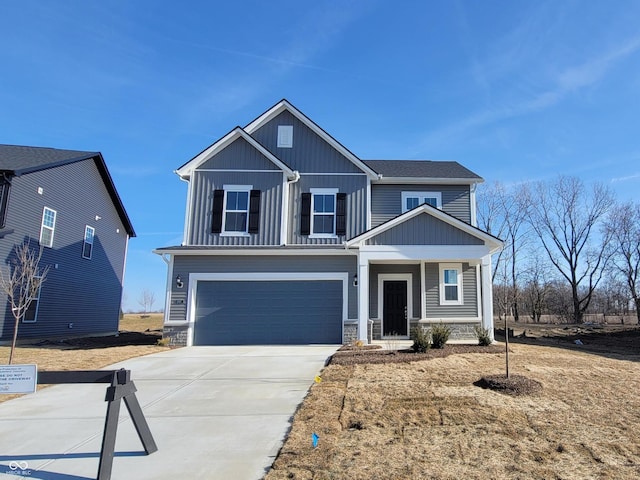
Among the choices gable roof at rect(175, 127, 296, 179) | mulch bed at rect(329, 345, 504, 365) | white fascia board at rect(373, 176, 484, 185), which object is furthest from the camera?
white fascia board at rect(373, 176, 484, 185)

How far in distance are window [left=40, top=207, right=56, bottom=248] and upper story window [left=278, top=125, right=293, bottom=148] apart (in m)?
10.5

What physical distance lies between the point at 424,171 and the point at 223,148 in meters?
8.10

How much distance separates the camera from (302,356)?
37.0ft

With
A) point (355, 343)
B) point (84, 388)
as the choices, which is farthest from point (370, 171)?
point (84, 388)

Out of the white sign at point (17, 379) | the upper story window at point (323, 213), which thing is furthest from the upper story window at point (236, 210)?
the white sign at point (17, 379)

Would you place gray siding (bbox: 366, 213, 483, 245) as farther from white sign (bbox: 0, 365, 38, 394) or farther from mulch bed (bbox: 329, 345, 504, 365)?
white sign (bbox: 0, 365, 38, 394)

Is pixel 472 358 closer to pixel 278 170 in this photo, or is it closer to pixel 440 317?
pixel 440 317

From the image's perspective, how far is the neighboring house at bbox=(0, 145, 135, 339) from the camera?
16.2 m

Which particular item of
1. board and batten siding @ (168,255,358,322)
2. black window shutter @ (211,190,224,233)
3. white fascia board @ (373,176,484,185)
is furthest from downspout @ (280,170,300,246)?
white fascia board @ (373,176,484,185)

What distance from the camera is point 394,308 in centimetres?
1545

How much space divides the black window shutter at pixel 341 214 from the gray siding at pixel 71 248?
12.4m

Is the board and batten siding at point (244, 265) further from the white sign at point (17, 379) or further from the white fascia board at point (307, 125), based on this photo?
the white sign at point (17, 379)

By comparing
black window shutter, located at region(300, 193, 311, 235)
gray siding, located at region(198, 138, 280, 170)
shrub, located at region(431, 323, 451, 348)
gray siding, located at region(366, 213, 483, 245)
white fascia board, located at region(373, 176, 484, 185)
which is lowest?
shrub, located at region(431, 323, 451, 348)

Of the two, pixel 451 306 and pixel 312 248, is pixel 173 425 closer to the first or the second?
pixel 312 248
